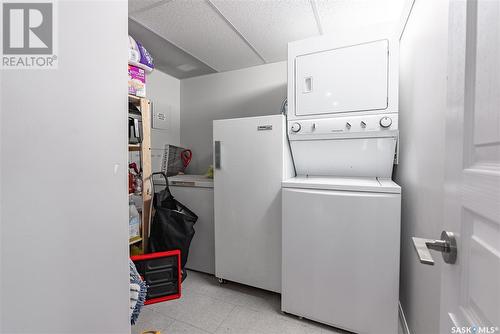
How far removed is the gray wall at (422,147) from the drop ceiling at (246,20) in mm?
407

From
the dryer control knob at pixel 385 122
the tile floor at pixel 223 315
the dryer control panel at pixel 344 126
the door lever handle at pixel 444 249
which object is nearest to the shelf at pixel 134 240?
the tile floor at pixel 223 315

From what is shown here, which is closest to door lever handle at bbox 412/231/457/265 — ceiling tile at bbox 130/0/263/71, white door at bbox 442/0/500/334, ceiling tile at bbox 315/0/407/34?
white door at bbox 442/0/500/334

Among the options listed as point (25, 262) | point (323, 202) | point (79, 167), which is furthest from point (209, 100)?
point (25, 262)

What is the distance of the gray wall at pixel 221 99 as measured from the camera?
248 centimetres

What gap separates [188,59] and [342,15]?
162cm

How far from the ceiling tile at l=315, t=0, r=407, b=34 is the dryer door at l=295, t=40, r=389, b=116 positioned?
1.01 feet

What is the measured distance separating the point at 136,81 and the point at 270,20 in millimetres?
1247

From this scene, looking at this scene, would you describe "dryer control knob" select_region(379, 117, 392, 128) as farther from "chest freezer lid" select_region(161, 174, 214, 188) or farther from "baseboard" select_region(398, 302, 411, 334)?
"chest freezer lid" select_region(161, 174, 214, 188)

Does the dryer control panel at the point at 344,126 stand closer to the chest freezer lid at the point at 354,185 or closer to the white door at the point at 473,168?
the chest freezer lid at the point at 354,185

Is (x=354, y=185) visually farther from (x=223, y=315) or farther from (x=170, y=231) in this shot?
(x=170, y=231)

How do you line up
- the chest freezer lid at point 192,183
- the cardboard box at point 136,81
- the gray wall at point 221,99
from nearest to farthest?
the cardboard box at point 136,81 < the chest freezer lid at point 192,183 < the gray wall at point 221,99

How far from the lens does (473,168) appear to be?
1.42ft

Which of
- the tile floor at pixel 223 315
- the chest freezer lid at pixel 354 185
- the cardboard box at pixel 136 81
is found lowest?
the tile floor at pixel 223 315

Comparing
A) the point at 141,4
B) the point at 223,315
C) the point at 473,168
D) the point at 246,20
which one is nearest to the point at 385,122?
the point at 473,168
